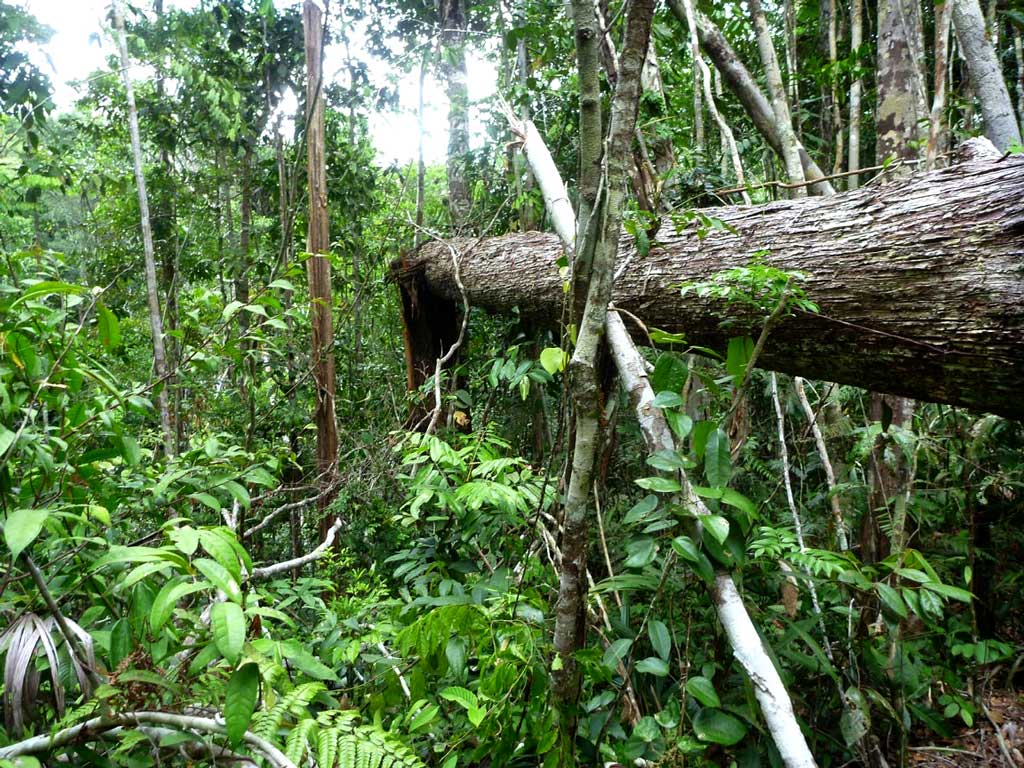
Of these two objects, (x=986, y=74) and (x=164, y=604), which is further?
(x=986, y=74)

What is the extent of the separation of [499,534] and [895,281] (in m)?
1.73

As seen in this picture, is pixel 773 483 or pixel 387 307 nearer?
pixel 773 483

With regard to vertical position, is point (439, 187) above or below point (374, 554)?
above

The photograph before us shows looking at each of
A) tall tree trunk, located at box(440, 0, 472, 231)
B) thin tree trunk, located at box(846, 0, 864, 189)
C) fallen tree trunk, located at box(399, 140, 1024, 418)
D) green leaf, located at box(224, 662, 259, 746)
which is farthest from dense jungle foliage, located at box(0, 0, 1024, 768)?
tall tree trunk, located at box(440, 0, 472, 231)

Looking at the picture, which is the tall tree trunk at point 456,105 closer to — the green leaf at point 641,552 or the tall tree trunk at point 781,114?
the tall tree trunk at point 781,114

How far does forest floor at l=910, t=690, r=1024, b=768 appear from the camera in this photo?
238 cm

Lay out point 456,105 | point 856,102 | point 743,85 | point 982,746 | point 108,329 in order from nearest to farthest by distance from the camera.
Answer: point 108,329, point 982,746, point 743,85, point 856,102, point 456,105

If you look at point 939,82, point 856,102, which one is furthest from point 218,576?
point 856,102

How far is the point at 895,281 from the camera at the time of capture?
183 centimetres

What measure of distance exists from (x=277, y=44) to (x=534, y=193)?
4235 millimetres

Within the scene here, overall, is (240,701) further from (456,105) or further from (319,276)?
(456,105)

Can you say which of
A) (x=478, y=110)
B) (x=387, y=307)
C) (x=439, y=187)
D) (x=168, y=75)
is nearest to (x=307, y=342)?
(x=387, y=307)

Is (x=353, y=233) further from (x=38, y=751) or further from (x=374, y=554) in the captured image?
(x=38, y=751)

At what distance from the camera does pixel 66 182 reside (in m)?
4.97
